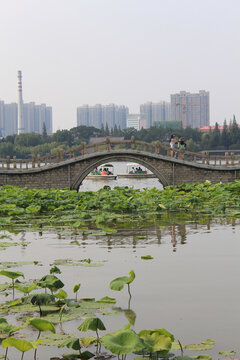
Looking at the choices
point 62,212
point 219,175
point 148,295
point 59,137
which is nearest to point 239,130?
point 59,137

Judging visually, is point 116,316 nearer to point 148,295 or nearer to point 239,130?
point 148,295

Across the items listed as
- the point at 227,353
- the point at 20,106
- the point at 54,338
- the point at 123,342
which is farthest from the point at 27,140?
the point at 123,342

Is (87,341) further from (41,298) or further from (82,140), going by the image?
(82,140)

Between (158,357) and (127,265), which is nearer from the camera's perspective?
(158,357)

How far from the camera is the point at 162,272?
685 cm

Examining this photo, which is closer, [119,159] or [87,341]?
[87,341]

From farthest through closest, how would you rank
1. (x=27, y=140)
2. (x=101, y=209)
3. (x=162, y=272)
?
(x=27, y=140), (x=101, y=209), (x=162, y=272)

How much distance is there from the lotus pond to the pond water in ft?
0.04

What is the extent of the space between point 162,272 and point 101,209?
280 inches

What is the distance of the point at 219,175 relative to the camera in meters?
25.8

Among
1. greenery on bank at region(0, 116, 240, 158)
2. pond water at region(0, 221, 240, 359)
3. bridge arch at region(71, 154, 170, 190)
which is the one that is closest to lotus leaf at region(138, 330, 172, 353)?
pond water at region(0, 221, 240, 359)

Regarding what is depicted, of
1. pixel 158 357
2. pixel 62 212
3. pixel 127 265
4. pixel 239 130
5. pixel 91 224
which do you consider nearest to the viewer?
pixel 158 357

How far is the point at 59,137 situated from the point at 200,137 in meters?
25.9

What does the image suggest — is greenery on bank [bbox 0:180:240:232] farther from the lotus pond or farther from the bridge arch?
the bridge arch
